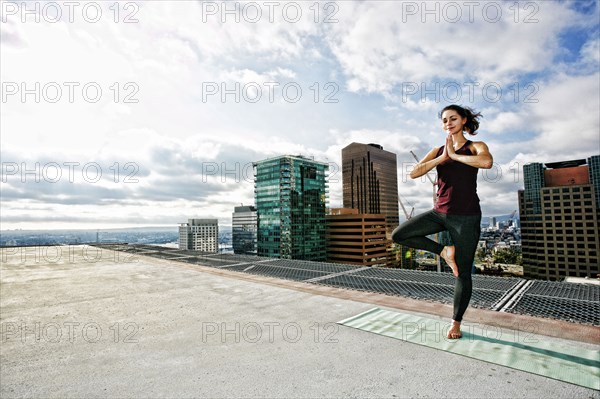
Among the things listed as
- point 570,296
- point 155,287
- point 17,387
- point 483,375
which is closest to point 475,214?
point 483,375

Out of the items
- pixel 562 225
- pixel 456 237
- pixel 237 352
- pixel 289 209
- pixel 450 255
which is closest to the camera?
pixel 237 352

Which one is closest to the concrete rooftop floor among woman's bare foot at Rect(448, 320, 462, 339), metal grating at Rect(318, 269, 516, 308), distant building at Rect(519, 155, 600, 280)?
woman's bare foot at Rect(448, 320, 462, 339)

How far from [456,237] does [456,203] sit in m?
0.69

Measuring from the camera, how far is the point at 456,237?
590 cm

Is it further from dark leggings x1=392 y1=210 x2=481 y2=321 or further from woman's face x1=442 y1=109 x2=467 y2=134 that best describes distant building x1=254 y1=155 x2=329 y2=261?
woman's face x1=442 y1=109 x2=467 y2=134

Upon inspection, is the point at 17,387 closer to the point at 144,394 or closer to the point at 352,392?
the point at 144,394

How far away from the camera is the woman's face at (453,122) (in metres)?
5.96

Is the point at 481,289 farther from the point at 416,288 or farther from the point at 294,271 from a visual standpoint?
the point at 294,271

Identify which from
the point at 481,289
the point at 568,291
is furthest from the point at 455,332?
the point at 568,291

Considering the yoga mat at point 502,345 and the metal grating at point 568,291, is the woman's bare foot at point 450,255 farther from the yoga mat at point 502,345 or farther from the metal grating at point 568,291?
the metal grating at point 568,291

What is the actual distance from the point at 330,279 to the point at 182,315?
23.6 feet

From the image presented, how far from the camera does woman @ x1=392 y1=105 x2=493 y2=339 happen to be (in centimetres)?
574

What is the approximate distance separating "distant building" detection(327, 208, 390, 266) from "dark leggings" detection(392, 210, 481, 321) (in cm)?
12587

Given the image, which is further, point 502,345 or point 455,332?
point 455,332
